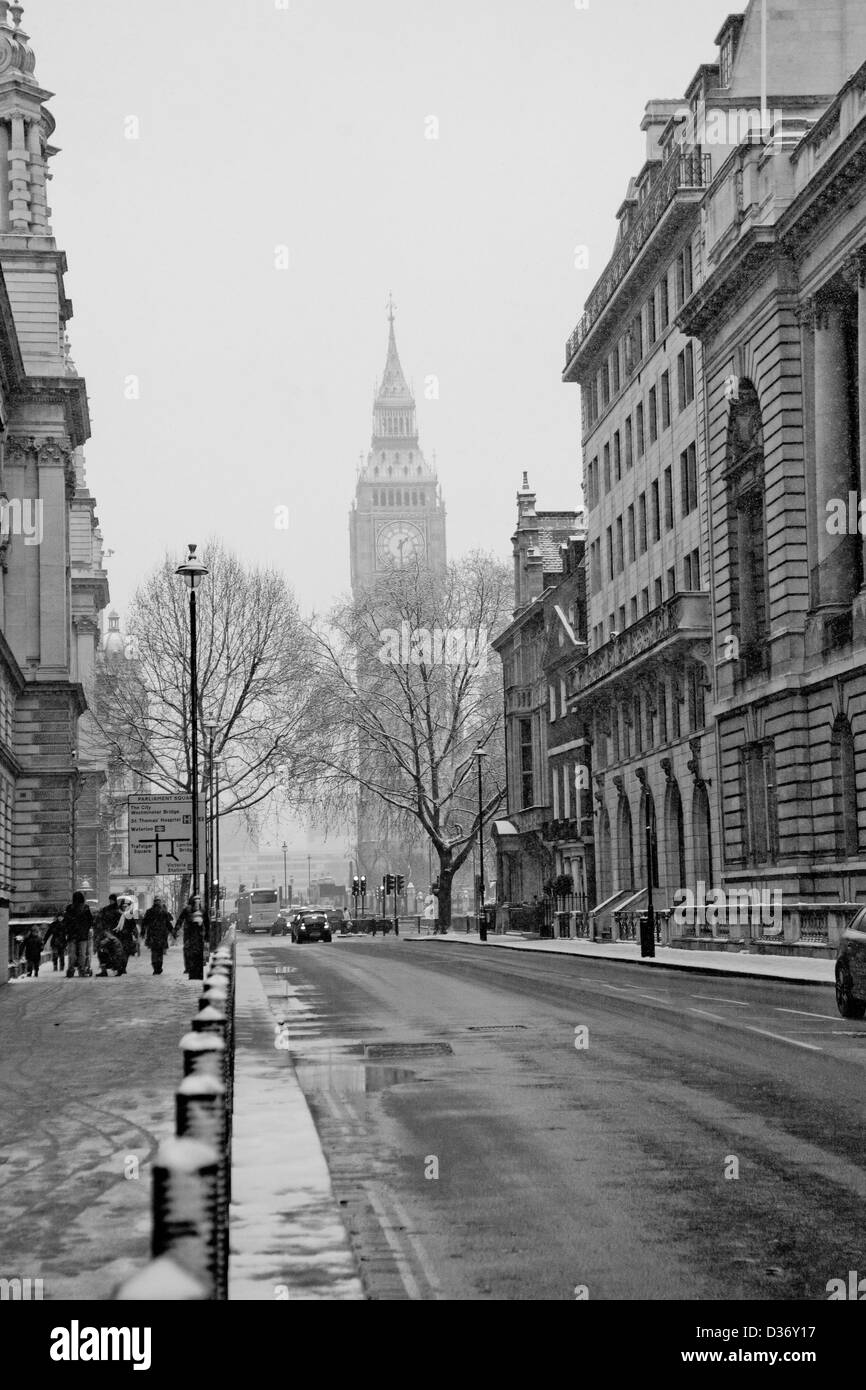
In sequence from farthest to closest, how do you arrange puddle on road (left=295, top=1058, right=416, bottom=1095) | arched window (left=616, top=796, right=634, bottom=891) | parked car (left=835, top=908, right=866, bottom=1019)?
1. arched window (left=616, top=796, right=634, bottom=891)
2. parked car (left=835, top=908, right=866, bottom=1019)
3. puddle on road (left=295, top=1058, right=416, bottom=1095)

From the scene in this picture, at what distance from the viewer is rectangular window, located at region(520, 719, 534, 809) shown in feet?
274

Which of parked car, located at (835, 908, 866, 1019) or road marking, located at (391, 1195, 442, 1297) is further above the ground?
parked car, located at (835, 908, 866, 1019)

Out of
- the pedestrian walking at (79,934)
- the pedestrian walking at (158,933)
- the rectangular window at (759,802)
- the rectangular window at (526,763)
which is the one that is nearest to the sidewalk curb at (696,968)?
the rectangular window at (759,802)

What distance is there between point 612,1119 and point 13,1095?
502cm

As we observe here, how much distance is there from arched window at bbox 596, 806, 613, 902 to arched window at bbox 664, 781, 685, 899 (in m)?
8.89

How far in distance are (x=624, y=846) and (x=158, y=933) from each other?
2545cm

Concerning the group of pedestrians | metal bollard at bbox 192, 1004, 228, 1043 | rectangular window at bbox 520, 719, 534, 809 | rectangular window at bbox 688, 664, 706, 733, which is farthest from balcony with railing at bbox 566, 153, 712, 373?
metal bollard at bbox 192, 1004, 228, 1043

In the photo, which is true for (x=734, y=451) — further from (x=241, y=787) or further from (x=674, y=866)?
(x=241, y=787)

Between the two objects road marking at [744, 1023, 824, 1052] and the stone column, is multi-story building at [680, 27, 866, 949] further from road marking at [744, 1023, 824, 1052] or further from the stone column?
road marking at [744, 1023, 824, 1052]

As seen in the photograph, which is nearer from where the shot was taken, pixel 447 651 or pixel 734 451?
pixel 734 451

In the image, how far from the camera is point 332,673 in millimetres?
80562

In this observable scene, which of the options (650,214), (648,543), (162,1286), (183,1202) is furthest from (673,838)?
(162,1286)
